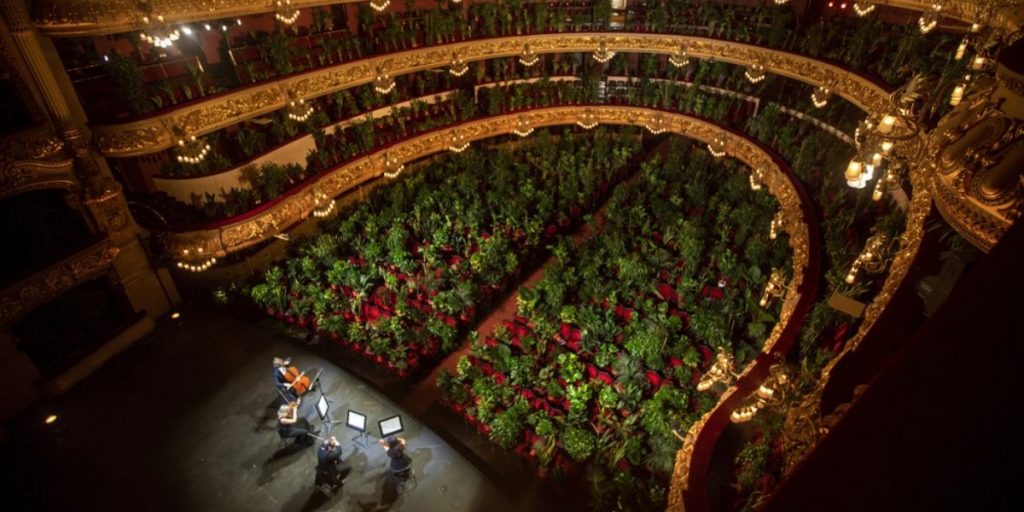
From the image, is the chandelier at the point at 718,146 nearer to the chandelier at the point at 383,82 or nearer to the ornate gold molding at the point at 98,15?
the chandelier at the point at 383,82

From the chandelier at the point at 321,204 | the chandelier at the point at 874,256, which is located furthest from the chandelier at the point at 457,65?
the chandelier at the point at 874,256

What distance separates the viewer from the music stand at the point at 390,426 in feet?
35.9

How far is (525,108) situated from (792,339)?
48.2ft

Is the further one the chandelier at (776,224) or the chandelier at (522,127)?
the chandelier at (522,127)

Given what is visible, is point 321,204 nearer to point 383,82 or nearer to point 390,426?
point 383,82

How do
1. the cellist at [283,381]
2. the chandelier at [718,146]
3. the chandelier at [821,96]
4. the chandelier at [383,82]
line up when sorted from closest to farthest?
the cellist at [283,381] < the chandelier at [821,96] < the chandelier at [383,82] < the chandelier at [718,146]

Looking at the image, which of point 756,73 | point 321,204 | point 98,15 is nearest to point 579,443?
point 321,204

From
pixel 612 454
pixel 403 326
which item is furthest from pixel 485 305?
pixel 612 454

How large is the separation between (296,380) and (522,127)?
42.7 ft

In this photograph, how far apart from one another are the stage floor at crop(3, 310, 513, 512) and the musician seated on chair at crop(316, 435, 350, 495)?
32 centimetres

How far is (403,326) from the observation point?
14438 mm

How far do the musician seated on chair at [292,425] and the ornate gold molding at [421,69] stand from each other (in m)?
7.21

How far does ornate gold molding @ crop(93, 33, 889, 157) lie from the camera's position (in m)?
12.3

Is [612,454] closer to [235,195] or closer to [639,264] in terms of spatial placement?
[639,264]
